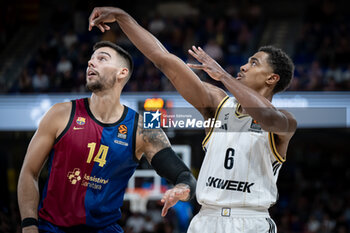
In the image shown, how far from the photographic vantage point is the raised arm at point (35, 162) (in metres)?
3.38

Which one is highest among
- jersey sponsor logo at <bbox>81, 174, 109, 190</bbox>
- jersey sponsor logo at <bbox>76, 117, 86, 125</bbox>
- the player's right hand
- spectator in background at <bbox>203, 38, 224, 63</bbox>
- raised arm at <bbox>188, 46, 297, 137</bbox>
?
spectator in background at <bbox>203, 38, 224, 63</bbox>

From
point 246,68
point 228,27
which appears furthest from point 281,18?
point 246,68

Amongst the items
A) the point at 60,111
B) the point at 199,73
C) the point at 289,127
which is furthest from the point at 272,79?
the point at 199,73

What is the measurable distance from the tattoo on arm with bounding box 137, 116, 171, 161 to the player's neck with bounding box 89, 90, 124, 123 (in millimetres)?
213

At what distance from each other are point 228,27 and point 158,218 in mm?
5273

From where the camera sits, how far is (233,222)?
3287 millimetres

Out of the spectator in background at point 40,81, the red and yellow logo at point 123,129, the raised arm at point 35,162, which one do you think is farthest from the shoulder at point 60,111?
the spectator in background at point 40,81

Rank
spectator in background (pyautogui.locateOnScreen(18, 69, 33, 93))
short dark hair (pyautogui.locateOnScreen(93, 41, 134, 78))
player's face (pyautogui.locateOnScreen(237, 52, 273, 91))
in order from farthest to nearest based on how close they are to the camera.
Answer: spectator in background (pyautogui.locateOnScreen(18, 69, 33, 93)) < short dark hair (pyautogui.locateOnScreen(93, 41, 134, 78)) < player's face (pyautogui.locateOnScreen(237, 52, 273, 91))

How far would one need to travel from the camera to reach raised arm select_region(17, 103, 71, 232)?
11.1 ft

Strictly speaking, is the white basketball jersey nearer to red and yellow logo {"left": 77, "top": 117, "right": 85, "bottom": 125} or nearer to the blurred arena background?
red and yellow logo {"left": 77, "top": 117, "right": 85, "bottom": 125}

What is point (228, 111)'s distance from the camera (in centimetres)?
355

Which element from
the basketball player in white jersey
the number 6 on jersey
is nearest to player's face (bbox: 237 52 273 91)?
the basketball player in white jersey

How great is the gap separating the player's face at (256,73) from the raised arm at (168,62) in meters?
0.22

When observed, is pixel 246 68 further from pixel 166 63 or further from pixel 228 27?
pixel 228 27
